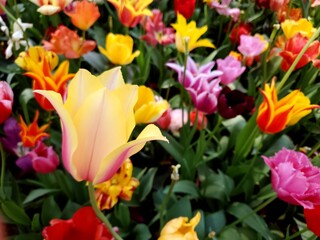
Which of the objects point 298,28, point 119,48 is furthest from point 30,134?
point 298,28

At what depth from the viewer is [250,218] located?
0.87 m

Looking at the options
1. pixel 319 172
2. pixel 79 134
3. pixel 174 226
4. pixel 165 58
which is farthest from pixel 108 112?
pixel 165 58

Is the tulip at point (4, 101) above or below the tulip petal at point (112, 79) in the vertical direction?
below

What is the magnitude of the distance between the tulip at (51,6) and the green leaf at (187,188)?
0.49 m

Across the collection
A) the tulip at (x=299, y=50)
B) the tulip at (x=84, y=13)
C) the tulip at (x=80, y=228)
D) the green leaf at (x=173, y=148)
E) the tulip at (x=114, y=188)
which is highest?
the tulip at (x=299, y=50)

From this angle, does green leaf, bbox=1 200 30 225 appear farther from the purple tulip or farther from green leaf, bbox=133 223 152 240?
the purple tulip

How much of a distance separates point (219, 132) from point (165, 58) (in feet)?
0.96

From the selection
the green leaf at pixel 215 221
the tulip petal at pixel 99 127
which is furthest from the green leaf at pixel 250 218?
the tulip petal at pixel 99 127

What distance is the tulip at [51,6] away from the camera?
0.97 m

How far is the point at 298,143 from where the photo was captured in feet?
3.76

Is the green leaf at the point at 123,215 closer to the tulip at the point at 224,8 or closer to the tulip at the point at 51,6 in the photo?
the tulip at the point at 51,6

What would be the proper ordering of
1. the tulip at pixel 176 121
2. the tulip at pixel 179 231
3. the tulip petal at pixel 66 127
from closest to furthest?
the tulip petal at pixel 66 127, the tulip at pixel 179 231, the tulip at pixel 176 121

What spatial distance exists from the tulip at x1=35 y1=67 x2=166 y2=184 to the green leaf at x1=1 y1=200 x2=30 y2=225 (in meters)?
0.39

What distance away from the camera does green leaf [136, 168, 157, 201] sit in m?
0.94
